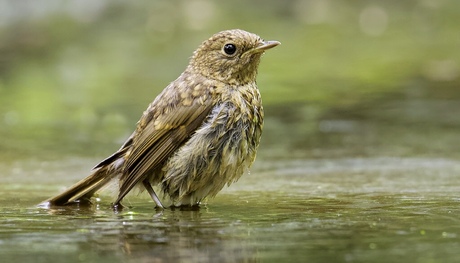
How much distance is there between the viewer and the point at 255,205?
667 cm

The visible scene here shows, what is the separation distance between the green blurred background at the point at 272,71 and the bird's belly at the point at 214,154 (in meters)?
2.65

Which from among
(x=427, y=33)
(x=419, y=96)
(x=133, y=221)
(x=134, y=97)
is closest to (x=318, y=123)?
(x=419, y=96)

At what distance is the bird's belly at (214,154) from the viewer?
6.75 m

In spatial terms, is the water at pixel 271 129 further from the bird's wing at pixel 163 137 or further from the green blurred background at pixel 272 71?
the bird's wing at pixel 163 137

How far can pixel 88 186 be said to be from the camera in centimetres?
719

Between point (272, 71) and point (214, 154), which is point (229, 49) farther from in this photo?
point (272, 71)

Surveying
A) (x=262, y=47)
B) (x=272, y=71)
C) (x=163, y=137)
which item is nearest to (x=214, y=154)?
(x=163, y=137)

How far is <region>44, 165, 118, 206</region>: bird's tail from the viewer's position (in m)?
7.06

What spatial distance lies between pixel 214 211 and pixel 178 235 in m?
1.10

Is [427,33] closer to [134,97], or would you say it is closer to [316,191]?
[134,97]

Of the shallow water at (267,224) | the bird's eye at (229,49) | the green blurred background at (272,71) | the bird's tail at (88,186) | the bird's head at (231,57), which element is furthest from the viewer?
the green blurred background at (272,71)

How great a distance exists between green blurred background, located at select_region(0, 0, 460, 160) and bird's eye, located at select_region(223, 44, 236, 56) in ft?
7.55

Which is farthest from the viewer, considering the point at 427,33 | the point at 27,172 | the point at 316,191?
the point at 427,33

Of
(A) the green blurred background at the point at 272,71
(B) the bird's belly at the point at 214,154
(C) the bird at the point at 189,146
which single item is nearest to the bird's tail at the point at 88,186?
(C) the bird at the point at 189,146
